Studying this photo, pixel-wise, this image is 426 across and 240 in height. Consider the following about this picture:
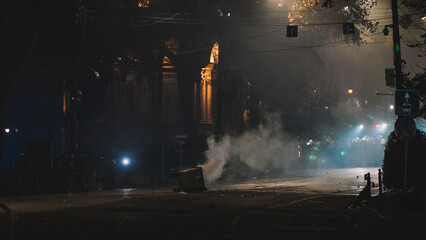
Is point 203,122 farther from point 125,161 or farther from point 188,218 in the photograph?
point 188,218

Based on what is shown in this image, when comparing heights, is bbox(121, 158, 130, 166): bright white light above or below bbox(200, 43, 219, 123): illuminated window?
below

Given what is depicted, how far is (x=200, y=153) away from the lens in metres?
38.8

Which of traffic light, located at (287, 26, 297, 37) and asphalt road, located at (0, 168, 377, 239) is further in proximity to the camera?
traffic light, located at (287, 26, 297, 37)

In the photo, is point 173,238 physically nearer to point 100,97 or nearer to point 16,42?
point 16,42

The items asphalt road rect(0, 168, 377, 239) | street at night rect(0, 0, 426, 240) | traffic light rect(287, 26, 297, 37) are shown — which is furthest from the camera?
traffic light rect(287, 26, 297, 37)

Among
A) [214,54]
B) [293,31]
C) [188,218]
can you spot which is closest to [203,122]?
[214,54]

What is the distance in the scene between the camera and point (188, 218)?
45.3 feet

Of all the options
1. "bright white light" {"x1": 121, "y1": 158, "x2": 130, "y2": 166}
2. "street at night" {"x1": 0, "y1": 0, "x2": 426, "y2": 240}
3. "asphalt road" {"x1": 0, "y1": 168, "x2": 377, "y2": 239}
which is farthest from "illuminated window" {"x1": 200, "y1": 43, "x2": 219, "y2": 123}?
"asphalt road" {"x1": 0, "y1": 168, "x2": 377, "y2": 239}

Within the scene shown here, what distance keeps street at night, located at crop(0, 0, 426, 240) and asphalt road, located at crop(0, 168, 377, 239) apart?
6 cm

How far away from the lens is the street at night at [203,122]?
1380 cm

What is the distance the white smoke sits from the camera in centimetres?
3622

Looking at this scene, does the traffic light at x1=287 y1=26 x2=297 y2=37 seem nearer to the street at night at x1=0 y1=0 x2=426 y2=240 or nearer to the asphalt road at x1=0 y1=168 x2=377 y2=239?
the street at night at x1=0 y1=0 x2=426 y2=240

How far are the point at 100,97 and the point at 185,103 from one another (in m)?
6.77

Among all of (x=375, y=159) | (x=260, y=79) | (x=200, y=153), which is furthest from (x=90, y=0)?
(x=375, y=159)
